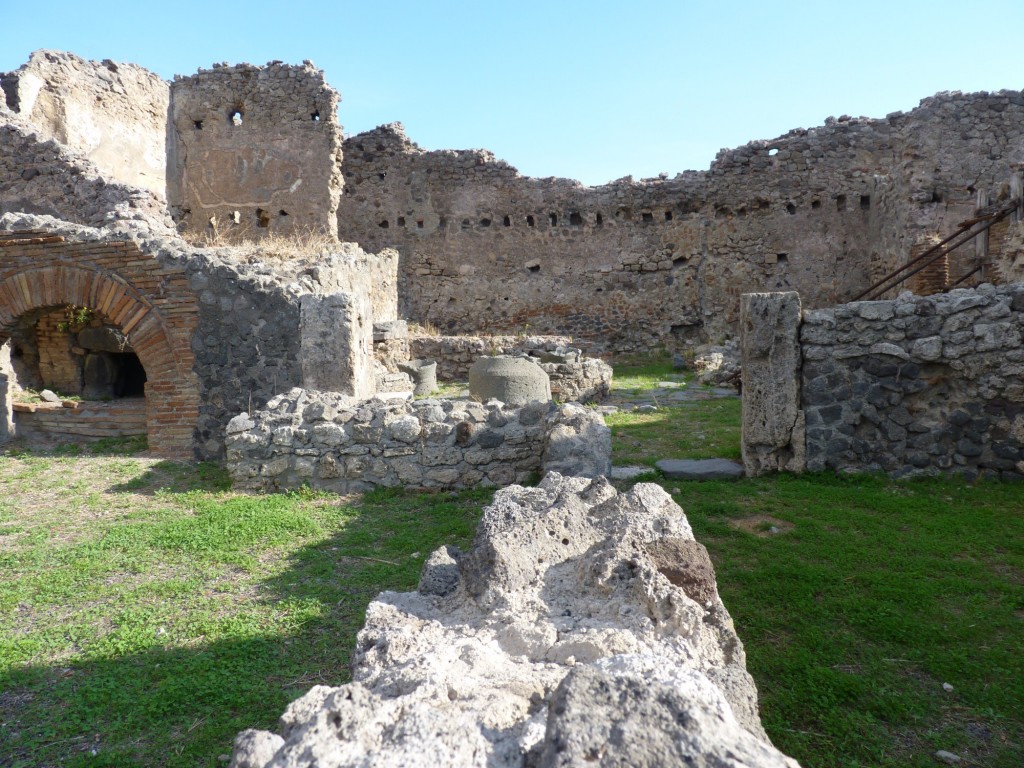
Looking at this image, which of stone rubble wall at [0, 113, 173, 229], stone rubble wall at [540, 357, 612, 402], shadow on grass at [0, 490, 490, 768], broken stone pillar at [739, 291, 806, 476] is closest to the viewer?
shadow on grass at [0, 490, 490, 768]

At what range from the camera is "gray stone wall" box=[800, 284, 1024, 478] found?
5.91 meters

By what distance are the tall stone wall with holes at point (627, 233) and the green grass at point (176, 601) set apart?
12.8 meters

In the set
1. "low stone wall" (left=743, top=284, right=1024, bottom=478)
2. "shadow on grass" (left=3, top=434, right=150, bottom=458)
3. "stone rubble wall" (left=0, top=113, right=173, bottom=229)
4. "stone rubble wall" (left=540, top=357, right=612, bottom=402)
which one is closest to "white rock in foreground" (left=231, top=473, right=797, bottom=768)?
"low stone wall" (left=743, top=284, right=1024, bottom=478)

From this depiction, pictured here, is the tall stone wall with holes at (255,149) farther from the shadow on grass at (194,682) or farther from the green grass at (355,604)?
the shadow on grass at (194,682)

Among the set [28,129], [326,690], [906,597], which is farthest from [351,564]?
[28,129]

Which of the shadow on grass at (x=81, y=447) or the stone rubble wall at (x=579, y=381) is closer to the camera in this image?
the shadow on grass at (x=81, y=447)

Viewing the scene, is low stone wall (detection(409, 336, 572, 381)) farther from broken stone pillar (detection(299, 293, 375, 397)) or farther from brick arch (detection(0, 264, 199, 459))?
brick arch (detection(0, 264, 199, 459))

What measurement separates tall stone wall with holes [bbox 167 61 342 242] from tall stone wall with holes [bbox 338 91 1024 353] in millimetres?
2805

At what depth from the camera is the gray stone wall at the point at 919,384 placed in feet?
19.4

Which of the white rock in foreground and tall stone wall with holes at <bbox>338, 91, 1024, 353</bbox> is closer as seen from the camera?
the white rock in foreground

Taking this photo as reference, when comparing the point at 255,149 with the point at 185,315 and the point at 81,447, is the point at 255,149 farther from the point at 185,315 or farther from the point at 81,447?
the point at 81,447

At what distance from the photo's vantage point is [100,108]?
14609mm

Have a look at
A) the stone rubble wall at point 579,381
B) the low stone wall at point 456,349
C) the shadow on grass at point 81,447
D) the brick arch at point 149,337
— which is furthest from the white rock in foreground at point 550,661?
the low stone wall at point 456,349

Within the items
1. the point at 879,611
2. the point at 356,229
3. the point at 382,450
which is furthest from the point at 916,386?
the point at 356,229
